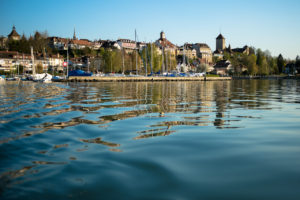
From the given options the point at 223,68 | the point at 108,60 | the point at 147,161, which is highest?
the point at 223,68

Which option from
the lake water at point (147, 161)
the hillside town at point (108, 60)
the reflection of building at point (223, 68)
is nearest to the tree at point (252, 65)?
the hillside town at point (108, 60)

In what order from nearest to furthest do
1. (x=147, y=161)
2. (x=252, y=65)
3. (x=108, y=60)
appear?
(x=147, y=161) < (x=108, y=60) < (x=252, y=65)

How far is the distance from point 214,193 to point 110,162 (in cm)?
191

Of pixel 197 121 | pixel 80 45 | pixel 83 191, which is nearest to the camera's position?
pixel 83 191

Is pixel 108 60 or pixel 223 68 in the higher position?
pixel 223 68

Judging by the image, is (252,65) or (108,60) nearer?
(108,60)

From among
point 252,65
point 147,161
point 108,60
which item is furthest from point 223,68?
point 147,161

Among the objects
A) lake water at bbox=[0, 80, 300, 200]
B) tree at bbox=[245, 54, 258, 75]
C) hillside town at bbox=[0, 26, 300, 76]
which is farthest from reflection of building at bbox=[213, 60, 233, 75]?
lake water at bbox=[0, 80, 300, 200]

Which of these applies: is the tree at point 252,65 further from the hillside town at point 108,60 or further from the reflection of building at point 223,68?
the reflection of building at point 223,68

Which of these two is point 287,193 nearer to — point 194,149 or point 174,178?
point 174,178

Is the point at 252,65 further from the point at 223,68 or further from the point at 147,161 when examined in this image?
the point at 147,161

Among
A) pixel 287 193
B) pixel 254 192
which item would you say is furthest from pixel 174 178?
pixel 287 193

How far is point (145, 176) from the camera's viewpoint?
3.97 meters

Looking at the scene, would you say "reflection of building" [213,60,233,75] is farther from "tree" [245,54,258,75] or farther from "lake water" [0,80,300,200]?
"lake water" [0,80,300,200]
